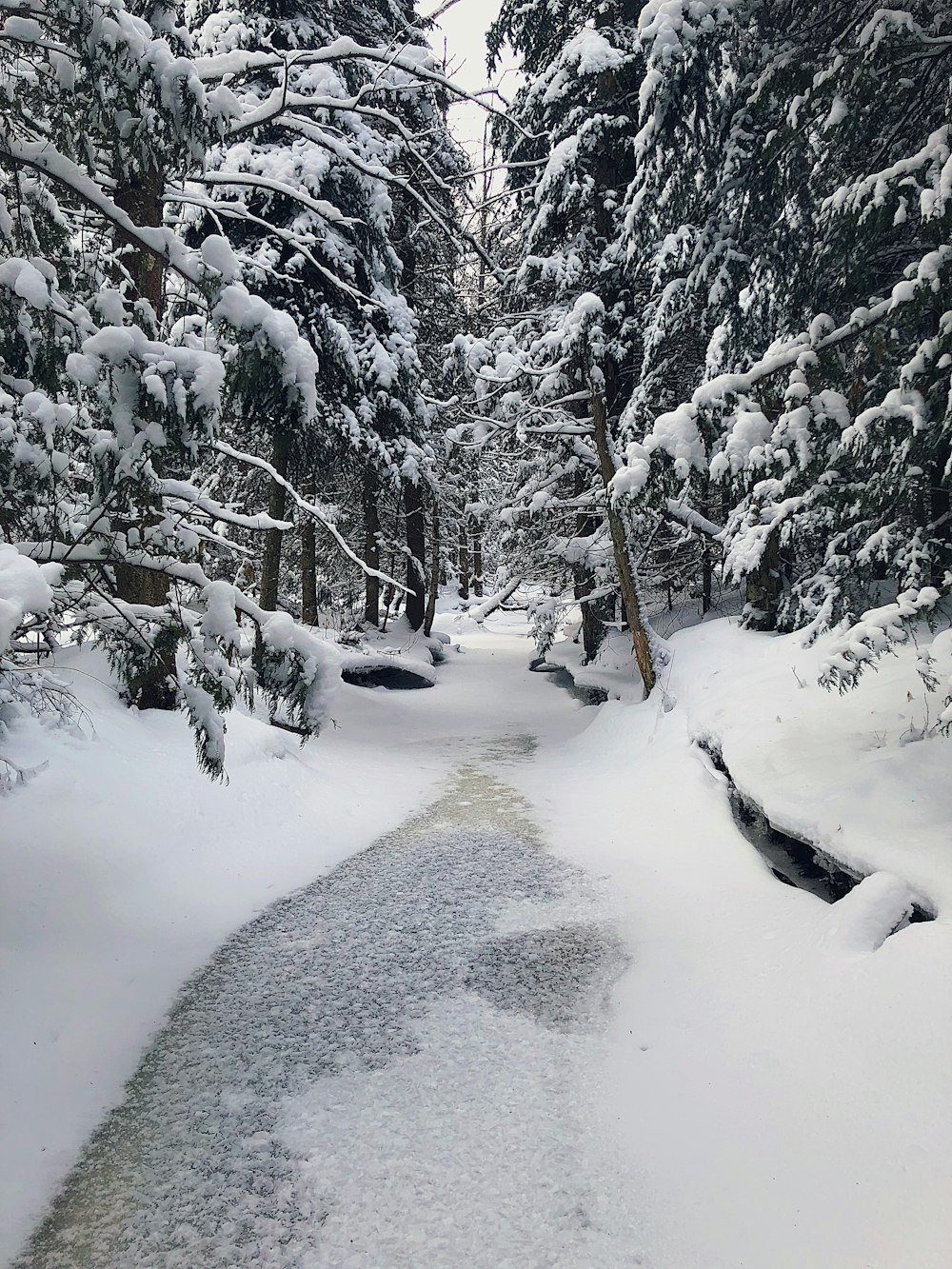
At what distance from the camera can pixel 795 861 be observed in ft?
18.7

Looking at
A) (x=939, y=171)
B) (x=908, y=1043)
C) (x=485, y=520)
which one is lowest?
(x=908, y=1043)

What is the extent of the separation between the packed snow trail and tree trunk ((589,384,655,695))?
5.95 m

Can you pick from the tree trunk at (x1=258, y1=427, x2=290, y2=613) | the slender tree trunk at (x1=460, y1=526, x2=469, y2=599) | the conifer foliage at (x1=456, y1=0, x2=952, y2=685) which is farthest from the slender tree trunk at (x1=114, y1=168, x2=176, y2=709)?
the slender tree trunk at (x1=460, y1=526, x2=469, y2=599)

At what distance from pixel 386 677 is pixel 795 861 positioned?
11422 mm

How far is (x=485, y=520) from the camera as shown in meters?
16.3

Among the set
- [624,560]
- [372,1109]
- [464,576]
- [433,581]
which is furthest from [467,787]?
[464,576]

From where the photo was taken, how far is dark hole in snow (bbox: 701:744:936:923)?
16.2 ft

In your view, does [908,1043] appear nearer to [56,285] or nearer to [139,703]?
[56,285]

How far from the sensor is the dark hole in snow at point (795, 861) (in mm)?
4938

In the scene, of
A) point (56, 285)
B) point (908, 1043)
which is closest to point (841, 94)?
point (56, 285)

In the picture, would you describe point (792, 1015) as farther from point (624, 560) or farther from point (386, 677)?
point (386, 677)

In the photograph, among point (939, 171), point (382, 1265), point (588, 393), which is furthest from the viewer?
point (588, 393)

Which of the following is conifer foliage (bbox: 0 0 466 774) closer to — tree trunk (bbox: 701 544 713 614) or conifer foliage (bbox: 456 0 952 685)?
conifer foliage (bbox: 456 0 952 685)

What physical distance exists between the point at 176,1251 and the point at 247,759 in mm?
5154
